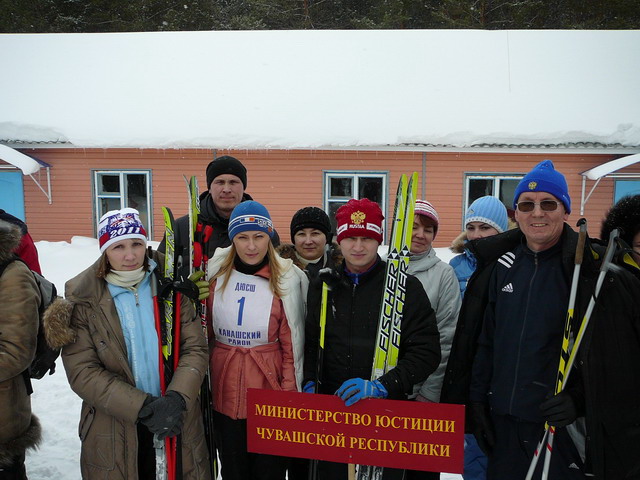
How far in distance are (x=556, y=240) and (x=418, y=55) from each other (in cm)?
1318

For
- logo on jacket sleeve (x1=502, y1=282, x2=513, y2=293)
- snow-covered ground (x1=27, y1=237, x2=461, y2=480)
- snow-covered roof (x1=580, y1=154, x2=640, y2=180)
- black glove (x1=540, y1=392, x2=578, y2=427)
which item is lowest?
snow-covered ground (x1=27, y1=237, x2=461, y2=480)

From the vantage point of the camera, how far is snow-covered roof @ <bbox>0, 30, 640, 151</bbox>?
1118cm

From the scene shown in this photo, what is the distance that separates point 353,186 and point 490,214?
8.56 meters

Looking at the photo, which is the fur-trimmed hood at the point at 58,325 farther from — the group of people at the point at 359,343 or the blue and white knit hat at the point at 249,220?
the blue and white knit hat at the point at 249,220

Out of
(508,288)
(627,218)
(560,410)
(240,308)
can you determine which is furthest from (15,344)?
(627,218)

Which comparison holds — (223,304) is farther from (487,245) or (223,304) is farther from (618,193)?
(618,193)

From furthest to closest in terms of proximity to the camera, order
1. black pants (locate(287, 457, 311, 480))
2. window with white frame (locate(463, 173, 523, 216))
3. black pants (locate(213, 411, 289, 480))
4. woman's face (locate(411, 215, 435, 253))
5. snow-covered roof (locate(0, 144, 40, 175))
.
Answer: window with white frame (locate(463, 173, 523, 216)) < snow-covered roof (locate(0, 144, 40, 175)) < woman's face (locate(411, 215, 435, 253)) < black pants (locate(287, 457, 311, 480)) < black pants (locate(213, 411, 289, 480))

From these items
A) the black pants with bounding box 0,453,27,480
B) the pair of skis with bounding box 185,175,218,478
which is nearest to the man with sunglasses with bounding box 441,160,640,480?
the pair of skis with bounding box 185,175,218,478

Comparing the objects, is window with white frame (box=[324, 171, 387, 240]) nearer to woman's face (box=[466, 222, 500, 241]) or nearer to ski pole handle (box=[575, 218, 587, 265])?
woman's face (box=[466, 222, 500, 241])

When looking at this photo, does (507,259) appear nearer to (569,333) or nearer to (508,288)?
(508,288)

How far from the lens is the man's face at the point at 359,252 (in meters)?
2.39

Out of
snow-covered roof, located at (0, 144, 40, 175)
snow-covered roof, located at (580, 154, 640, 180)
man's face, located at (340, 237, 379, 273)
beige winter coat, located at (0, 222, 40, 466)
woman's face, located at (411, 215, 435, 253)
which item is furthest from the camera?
snow-covered roof, located at (0, 144, 40, 175)

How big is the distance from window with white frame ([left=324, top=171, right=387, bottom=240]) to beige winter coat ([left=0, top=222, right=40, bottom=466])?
9.39 meters

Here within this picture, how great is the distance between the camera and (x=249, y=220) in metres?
2.66
